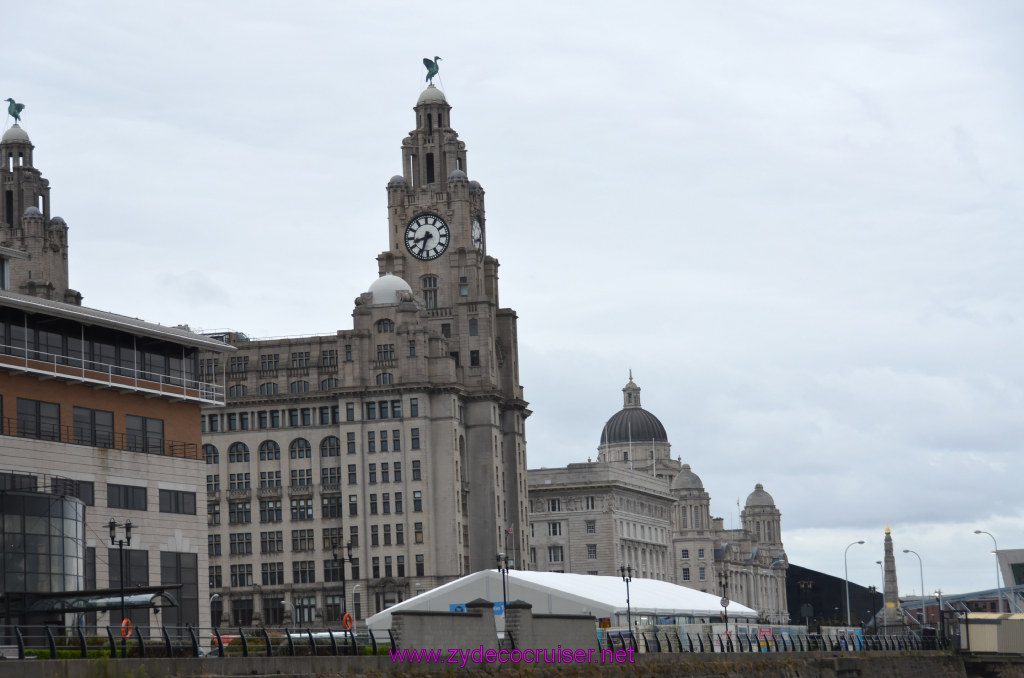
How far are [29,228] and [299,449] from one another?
34.0 meters

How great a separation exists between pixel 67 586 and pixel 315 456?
76692mm

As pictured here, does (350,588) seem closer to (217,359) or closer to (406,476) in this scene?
(406,476)

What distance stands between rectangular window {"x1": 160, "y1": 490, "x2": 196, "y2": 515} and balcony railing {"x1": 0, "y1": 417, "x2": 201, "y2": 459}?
6.49 ft

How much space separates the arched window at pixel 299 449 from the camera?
143m

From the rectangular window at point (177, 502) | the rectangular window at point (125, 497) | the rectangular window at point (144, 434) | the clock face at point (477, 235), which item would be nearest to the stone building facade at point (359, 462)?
the clock face at point (477, 235)

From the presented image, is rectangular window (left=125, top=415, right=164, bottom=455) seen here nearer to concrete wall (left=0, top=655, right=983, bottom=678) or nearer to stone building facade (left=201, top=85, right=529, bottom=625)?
concrete wall (left=0, top=655, right=983, bottom=678)

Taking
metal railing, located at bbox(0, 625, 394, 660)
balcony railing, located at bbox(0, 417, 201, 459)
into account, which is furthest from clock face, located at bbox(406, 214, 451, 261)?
metal railing, located at bbox(0, 625, 394, 660)

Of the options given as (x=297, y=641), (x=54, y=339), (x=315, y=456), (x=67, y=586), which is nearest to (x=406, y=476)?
(x=315, y=456)

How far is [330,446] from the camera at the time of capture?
14225 centimetres

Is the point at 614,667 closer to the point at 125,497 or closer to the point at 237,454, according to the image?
the point at 125,497

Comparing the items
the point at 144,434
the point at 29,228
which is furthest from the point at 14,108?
the point at 144,434

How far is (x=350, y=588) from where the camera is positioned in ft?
461

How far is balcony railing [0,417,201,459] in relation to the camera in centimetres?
7338

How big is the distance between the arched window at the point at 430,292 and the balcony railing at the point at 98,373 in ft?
212
